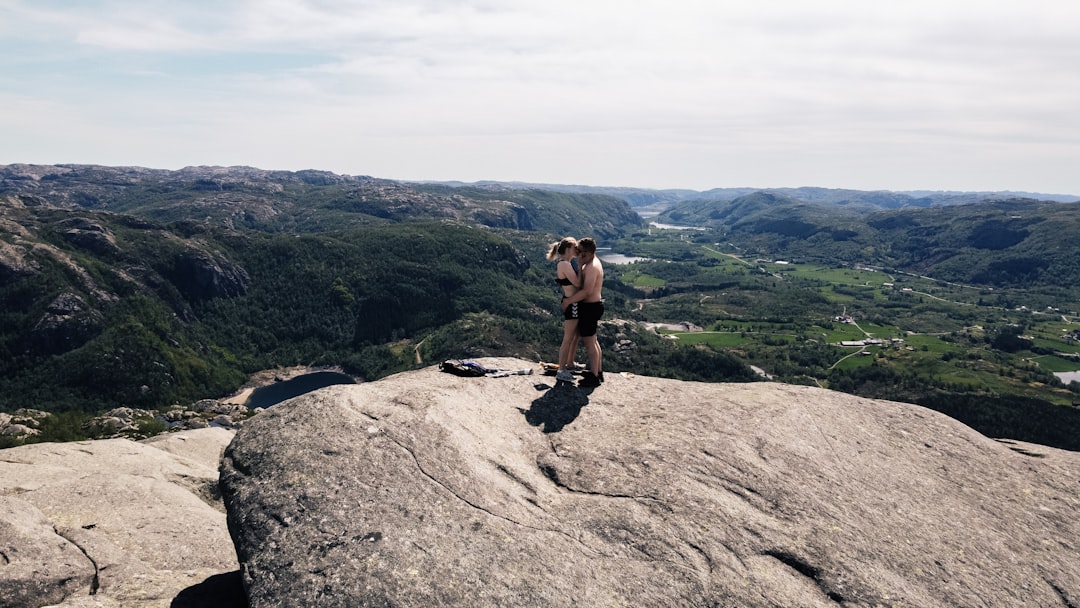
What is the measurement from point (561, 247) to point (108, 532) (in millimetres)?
18158

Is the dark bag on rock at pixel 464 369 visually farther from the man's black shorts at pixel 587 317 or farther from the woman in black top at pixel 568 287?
the man's black shorts at pixel 587 317

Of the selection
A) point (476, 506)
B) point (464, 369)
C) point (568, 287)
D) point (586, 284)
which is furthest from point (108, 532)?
point (586, 284)

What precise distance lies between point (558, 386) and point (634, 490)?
21.9 feet

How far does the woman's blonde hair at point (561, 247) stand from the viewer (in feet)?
65.0

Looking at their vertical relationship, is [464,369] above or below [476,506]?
above

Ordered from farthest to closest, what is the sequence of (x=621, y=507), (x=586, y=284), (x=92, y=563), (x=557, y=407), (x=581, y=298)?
1. (x=581, y=298)
2. (x=586, y=284)
3. (x=557, y=407)
4. (x=92, y=563)
5. (x=621, y=507)

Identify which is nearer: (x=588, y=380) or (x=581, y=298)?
(x=581, y=298)

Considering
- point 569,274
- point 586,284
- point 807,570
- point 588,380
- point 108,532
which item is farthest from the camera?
point 588,380

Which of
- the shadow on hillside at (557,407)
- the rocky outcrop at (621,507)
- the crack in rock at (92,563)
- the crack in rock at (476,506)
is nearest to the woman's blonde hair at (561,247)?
the shadow on hillside at (557,407)

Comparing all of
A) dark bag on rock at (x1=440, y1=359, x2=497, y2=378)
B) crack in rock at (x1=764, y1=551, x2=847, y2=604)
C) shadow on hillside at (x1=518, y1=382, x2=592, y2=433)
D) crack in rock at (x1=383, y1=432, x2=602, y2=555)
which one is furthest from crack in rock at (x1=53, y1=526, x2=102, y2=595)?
crack in rock at (x1=764, y1=551, x2=847, y2=604)

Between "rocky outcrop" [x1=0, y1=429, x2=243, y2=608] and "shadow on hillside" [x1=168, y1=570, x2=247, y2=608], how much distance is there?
28 mm

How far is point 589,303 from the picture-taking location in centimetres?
2062

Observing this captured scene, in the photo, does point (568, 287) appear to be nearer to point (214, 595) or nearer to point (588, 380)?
point (588, 380)

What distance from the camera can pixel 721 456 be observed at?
1655 cm
